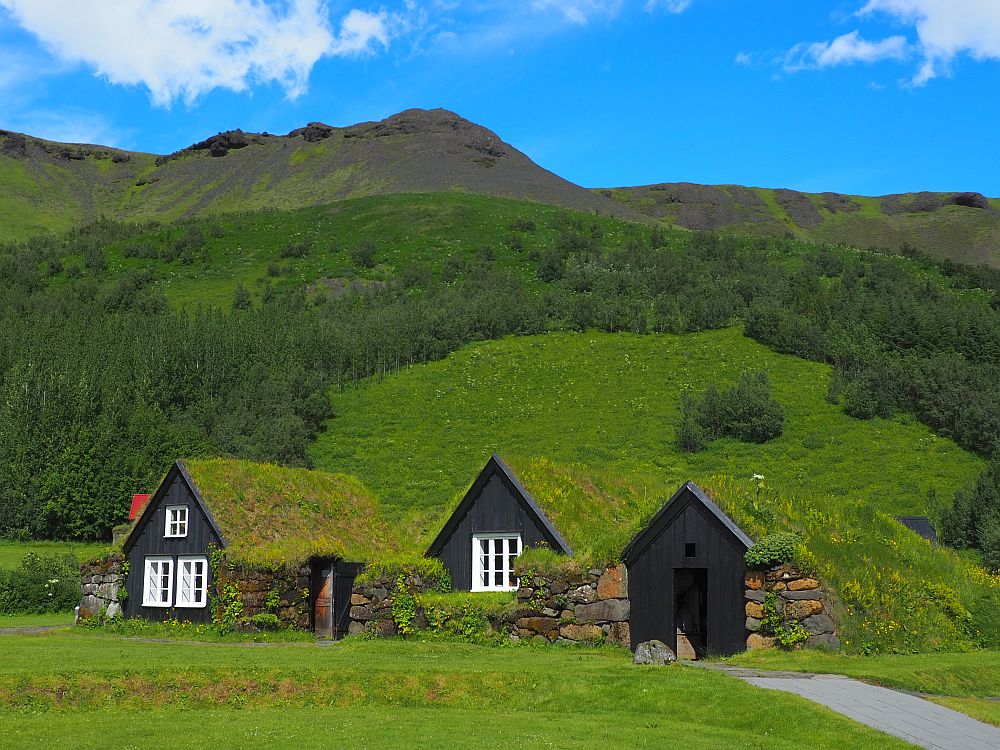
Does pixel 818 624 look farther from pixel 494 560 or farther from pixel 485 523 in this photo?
pixel 485 523

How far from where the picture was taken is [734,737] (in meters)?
16.6

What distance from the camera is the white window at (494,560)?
3338cm

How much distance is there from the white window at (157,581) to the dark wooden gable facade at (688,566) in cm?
2070

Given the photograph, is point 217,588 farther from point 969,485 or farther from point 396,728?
Result: point 969,485

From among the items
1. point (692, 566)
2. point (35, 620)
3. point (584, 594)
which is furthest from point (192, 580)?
point (692, 566)

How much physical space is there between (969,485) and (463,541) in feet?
161

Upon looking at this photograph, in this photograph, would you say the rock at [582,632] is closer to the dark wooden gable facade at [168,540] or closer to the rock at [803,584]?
the rock at [803,584]

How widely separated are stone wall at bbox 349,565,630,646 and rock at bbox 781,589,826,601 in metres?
4.76

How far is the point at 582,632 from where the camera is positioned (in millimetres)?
29031

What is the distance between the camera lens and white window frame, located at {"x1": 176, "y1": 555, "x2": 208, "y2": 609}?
3888 centimetres

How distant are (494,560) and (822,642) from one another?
11.8 meters

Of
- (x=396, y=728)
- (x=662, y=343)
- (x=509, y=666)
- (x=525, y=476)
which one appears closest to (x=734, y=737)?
(x=396, y=728)

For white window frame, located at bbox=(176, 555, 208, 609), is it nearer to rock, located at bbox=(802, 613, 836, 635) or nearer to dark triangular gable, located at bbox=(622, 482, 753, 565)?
dark triangular gable, located at bbox=(622, 482, 753, 565)

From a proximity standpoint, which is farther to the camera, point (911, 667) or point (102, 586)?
point (102, 586)
